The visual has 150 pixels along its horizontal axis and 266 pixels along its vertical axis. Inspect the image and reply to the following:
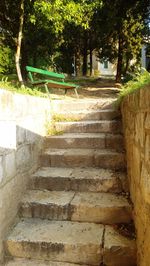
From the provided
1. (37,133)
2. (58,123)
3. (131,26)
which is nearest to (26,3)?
(131,26)

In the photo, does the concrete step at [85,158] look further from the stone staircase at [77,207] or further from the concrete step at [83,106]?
the concrete step at [83,106]

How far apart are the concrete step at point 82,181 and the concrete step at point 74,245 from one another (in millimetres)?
610

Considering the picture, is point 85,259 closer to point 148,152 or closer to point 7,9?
point 148,152

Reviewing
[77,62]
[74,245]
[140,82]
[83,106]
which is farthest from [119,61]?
[74,245]

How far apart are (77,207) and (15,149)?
934mm

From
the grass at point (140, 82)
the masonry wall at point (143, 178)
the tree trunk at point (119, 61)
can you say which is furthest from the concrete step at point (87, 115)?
the tree trunk at point (119, 61)


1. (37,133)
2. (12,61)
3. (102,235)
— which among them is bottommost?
(102,235)

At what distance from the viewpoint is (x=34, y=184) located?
369 cm

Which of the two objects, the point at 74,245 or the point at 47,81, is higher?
the point at 47,81

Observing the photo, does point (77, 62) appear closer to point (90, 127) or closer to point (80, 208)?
point (90, 127)

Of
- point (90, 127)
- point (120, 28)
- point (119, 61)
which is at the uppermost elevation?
point (120, 28)

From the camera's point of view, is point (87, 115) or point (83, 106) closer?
point (87, 115)

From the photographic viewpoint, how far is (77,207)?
3209 mm

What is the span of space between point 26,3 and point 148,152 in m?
10.3
